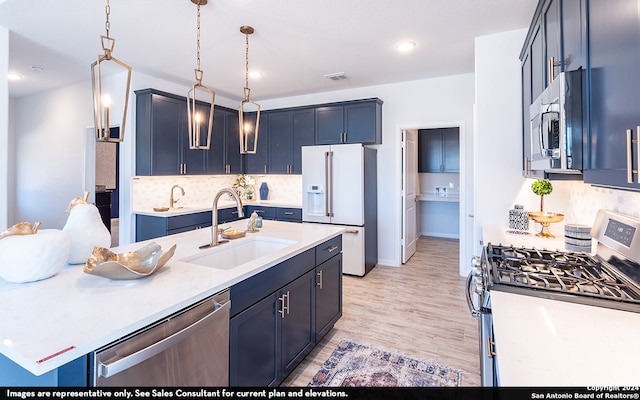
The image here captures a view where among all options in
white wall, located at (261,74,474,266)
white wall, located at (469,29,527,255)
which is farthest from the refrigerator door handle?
white wall, located at (469,29,527,255)

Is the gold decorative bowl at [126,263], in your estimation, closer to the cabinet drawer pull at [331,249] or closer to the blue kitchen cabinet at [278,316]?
the blue kitchen cabinet at [278,316]

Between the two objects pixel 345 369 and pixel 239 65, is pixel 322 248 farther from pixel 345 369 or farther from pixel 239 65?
pixel 239 65

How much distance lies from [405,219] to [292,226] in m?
2.45

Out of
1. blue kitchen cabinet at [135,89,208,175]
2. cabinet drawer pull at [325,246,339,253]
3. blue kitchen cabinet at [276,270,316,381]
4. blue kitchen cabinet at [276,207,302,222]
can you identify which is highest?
blue kitchen cabinet at [135,89,208,175]

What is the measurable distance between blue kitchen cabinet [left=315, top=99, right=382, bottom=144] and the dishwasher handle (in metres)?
3.60

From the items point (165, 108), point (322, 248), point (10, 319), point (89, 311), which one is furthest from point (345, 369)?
point (165, 108)

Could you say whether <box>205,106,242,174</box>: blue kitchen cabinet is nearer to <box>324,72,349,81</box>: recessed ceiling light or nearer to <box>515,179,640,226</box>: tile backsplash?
<box>324,72,349,81</box>: recessed ceiling light

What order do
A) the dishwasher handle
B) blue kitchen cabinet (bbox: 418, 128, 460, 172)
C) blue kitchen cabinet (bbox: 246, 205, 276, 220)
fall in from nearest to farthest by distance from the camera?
the dishwasher handle → blue kitchen cabinet (bbox: 246, 205, 276, 220) → blue kitchen cabinet (bbox: 418, 128, 460, 172)

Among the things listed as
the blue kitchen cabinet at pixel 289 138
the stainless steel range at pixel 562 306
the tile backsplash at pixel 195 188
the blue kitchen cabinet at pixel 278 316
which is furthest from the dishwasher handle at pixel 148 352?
the blue kitchen cabinet at pixel 289 138

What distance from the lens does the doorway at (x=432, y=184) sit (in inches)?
201

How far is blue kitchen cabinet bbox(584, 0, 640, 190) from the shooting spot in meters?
0.90

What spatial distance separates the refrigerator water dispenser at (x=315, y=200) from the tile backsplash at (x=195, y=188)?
89 centimetres

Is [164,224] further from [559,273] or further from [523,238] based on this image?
[559,273]

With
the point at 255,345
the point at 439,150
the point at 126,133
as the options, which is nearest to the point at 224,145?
the point at 126,133
